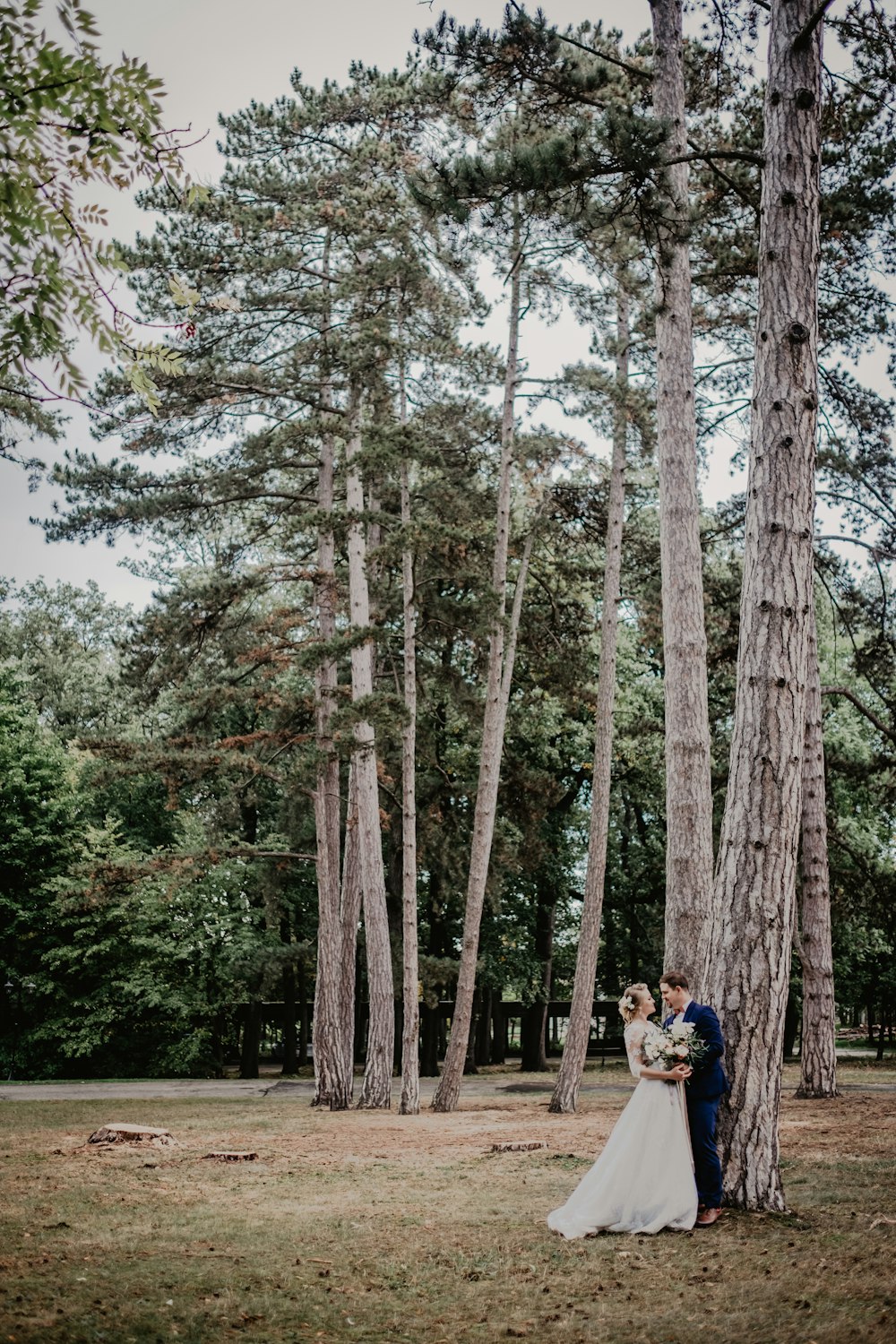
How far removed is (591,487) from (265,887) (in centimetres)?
1350

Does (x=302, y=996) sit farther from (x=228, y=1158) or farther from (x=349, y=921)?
(x=228, y=1158)

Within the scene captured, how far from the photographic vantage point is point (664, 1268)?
236 inches

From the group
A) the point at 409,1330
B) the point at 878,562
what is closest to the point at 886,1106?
the point at 878,562

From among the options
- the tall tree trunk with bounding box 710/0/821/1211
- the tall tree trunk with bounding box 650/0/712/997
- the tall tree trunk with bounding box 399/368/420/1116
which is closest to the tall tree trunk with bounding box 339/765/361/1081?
the tall tree trunk with bounding box 399/368/420/1116

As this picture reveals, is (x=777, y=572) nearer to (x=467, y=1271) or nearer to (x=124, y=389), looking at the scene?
(x=467, y=1271)

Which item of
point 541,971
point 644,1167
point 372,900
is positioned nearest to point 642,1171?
point 644,1167

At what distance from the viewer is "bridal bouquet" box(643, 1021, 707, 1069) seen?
6.98 meters

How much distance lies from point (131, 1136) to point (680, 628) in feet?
26.7

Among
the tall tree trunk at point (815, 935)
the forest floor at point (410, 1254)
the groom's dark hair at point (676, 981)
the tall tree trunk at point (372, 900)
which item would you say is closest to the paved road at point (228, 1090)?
the tall tree trunk at point (372, 900)

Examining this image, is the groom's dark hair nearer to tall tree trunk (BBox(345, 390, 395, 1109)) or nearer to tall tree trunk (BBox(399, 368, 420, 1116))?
tall tree trunk (BBox(399, 368, 420, 1116))

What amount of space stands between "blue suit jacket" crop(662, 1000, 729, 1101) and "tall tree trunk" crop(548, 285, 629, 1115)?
1032 cm

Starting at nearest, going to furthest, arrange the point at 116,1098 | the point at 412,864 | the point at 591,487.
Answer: the point at 412,864
the point at 591,487
the point at 116,1098

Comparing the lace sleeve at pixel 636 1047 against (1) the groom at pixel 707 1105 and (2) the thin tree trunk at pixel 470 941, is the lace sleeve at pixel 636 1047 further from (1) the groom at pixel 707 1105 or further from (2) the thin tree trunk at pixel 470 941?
(2) the thin tree trunk at pixel 470 941

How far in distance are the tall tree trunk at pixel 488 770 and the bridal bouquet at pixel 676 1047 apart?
10.8 meters
